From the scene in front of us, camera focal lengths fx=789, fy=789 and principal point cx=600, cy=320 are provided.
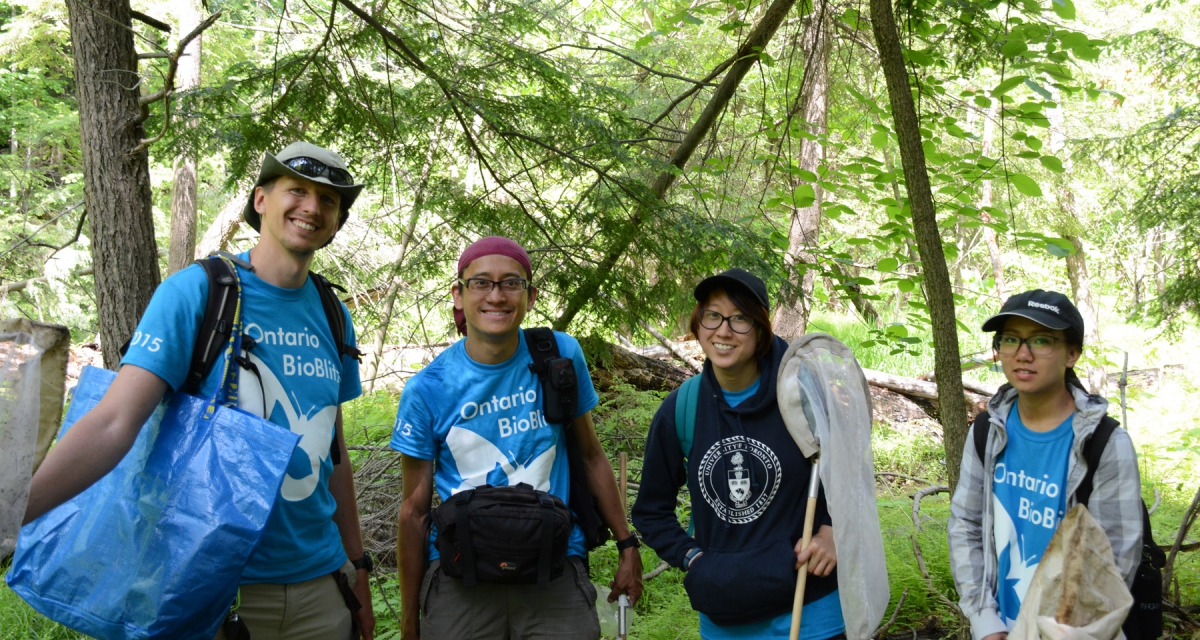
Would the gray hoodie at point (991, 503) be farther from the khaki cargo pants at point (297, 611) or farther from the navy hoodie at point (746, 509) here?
the khaki cargo pants at point (297, 611)

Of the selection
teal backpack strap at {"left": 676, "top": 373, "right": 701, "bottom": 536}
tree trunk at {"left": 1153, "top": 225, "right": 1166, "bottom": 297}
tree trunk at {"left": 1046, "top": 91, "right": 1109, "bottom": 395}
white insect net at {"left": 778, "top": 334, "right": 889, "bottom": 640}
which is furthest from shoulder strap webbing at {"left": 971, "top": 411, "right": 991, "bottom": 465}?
tree trunk at {"left": 1046, "top": 91, "right": 1109, "bottom": 395}

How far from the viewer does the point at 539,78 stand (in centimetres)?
514

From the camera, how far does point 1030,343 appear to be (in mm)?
2576

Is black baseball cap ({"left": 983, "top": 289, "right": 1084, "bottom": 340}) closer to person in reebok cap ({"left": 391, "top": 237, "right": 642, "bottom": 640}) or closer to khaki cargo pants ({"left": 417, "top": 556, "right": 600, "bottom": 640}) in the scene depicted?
person in reebok cap ({"left": 391, "top": 237, "right": 642, "bottom": 640})

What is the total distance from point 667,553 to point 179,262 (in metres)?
10.8

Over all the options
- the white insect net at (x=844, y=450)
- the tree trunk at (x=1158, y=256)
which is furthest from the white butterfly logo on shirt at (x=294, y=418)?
the tree trunk at (x=1158, y=256)

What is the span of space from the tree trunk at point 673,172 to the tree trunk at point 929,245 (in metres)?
1.47

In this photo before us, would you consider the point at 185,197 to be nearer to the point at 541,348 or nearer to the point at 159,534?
the point at 541,348

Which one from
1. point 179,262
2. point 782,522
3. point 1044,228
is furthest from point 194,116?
point 1044,228

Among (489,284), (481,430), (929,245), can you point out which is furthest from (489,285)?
(929,245)

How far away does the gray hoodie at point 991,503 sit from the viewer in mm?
2285

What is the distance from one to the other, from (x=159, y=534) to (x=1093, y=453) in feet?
8.34

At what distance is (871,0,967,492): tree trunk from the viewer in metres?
3.63

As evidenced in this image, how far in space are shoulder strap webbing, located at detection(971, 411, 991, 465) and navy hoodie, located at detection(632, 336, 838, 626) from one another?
630 mm
